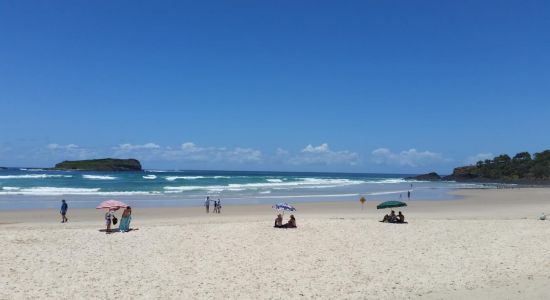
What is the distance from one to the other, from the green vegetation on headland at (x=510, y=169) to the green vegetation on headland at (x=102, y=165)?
93786 millimetres

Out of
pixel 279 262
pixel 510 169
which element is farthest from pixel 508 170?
pixel 279 262

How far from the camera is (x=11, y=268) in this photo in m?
11.2

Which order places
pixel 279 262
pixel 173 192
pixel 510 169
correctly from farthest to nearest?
pixel 510 169 → pixel 173 192 → pixel 279 262

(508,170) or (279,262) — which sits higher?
(508,170)

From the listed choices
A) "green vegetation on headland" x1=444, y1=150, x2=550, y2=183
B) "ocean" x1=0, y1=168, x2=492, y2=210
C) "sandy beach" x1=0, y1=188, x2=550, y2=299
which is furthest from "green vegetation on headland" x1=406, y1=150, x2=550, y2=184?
"sandy beach" x1=0, y1=188, x2=550, y2=299

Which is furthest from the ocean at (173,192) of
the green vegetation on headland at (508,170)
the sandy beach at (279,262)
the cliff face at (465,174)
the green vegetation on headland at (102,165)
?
the green vegetation on headland at (102,165)

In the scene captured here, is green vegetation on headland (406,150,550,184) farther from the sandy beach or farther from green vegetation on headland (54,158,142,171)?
green vegetation on headland (54,158,142,171)

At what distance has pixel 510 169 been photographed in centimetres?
10212

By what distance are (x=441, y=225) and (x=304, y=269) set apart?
32.4 ft

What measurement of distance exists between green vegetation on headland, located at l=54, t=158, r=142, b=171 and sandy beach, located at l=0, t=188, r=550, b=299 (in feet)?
428

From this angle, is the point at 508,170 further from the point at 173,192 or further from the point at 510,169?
the point at 173,192

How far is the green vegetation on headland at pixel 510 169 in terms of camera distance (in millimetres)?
93562

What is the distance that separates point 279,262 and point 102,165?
456 ft

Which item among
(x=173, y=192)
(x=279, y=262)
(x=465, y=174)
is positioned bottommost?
(x=279, y=262)
